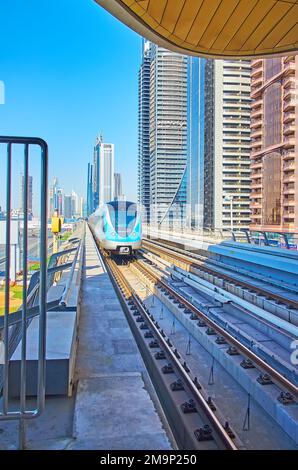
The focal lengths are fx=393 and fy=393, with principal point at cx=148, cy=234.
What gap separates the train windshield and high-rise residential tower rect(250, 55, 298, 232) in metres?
32.2

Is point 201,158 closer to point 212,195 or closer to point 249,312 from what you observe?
point 212,195

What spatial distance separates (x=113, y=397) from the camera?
342 centimetres

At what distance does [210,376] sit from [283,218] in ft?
157

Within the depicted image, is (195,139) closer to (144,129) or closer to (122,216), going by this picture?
(144,129)

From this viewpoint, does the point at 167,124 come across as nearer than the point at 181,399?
No

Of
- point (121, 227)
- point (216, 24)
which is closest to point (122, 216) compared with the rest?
point (121, 227)

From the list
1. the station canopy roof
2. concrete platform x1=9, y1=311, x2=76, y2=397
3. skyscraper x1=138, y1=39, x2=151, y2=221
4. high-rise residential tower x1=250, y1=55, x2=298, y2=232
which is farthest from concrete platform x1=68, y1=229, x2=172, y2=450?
skyscraper x1=138, y1=39, x2=151, y2=221

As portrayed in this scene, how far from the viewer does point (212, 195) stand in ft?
258

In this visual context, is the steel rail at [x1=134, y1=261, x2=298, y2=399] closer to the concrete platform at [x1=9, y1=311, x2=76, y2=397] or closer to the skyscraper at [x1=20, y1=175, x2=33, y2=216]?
the concrete platform at [x1=9, y1=311, x2=76, y2=397]

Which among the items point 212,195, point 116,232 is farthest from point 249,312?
point 212,195

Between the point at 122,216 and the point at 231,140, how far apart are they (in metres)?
63.8

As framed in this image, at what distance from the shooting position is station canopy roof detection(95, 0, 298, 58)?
8.30 m

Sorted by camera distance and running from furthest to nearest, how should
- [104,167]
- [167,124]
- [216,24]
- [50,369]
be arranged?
[104,167], [167,124], [216,24], [50,369]
